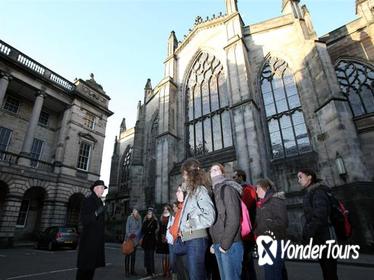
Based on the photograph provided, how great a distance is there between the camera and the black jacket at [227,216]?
81.2 inches

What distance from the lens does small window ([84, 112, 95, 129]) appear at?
63.3 ft

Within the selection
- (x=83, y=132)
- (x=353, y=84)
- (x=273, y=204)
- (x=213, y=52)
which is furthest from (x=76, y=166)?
(x=353, y=84)

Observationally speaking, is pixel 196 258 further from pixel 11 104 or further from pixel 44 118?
pixel 44 118

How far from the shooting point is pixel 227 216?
2.16 m

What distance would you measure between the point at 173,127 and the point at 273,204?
45.1 ft

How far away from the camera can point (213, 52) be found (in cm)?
1708

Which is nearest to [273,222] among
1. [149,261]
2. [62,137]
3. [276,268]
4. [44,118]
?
[276,268]


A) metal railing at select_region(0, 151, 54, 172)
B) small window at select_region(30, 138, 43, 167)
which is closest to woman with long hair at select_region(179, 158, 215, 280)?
metal railing at select_region(0, 151, 54, 172)

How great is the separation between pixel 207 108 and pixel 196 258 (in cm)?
1444

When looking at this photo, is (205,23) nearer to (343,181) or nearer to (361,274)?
(343,181)

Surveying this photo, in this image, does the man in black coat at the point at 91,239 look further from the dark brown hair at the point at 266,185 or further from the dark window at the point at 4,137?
the dark window at the point at 4,137

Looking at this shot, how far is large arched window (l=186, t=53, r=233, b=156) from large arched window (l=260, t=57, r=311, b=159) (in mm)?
2670

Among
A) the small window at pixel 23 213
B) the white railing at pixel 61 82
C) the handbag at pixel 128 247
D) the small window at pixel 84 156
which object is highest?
the white railing at pixel 61 82

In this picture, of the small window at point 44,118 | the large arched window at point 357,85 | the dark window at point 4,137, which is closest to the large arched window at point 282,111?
the large arched window at point 357,85
